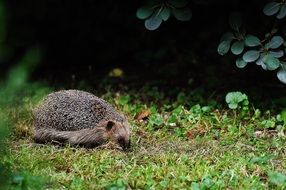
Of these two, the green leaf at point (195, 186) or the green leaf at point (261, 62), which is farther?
the green leaf at point (261, 62)

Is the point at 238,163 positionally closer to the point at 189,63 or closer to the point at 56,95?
the point at 56,95

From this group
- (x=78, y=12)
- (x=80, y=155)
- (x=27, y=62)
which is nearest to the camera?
(x=27, y=62)

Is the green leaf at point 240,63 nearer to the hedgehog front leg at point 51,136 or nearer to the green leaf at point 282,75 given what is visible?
the green leaf at point 282,75

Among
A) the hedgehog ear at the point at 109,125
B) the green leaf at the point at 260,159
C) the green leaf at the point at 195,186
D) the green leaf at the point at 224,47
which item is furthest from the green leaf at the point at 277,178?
the green leaf at the point at 224,47

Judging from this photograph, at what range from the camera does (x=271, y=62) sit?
6.29 metres

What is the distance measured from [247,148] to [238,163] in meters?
0.61

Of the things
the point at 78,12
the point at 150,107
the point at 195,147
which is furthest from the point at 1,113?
the point at 78,12

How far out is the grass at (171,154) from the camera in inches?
190

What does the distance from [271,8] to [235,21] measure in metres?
0.41

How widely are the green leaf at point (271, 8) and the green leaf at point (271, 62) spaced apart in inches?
17.1

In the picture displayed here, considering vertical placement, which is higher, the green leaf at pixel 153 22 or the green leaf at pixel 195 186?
the green leaf at pixel 153 22

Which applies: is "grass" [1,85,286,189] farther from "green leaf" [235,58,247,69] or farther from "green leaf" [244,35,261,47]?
"green leaf" [244,35,261,47]

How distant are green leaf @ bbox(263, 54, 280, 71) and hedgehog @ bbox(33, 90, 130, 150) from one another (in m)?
1.52

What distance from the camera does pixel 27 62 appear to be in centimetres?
265
